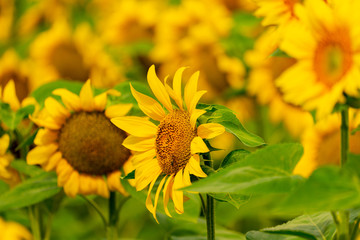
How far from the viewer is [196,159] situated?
722 mm

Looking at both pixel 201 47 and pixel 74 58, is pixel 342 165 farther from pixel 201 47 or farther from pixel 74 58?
pixel 74 58

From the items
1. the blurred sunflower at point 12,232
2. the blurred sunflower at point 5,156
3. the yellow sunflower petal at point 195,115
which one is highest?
the yellow sunflower petal at point 195,115

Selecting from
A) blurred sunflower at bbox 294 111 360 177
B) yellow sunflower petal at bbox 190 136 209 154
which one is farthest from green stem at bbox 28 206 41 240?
blurred sunflower at bbox 294 111 360 177

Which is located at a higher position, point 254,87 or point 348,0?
point 348,0

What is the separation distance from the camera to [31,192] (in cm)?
93

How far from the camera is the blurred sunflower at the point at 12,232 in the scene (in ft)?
4.65

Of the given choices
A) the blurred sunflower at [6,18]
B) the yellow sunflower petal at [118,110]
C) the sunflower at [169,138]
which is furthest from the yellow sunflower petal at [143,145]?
the blurred sunflower at [6,18]

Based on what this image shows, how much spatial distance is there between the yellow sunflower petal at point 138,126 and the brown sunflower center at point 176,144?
3 cm

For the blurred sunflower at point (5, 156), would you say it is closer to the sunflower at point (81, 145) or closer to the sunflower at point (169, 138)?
the sunflower at point (81, 145)

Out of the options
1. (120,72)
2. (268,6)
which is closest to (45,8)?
(120,72)

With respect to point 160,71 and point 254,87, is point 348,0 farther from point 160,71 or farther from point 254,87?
point 160,71

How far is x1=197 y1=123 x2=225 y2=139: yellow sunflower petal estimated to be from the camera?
71 centimetres

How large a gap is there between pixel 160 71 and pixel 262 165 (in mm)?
1225

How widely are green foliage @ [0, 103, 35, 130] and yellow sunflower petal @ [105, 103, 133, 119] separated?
12 centimetres
